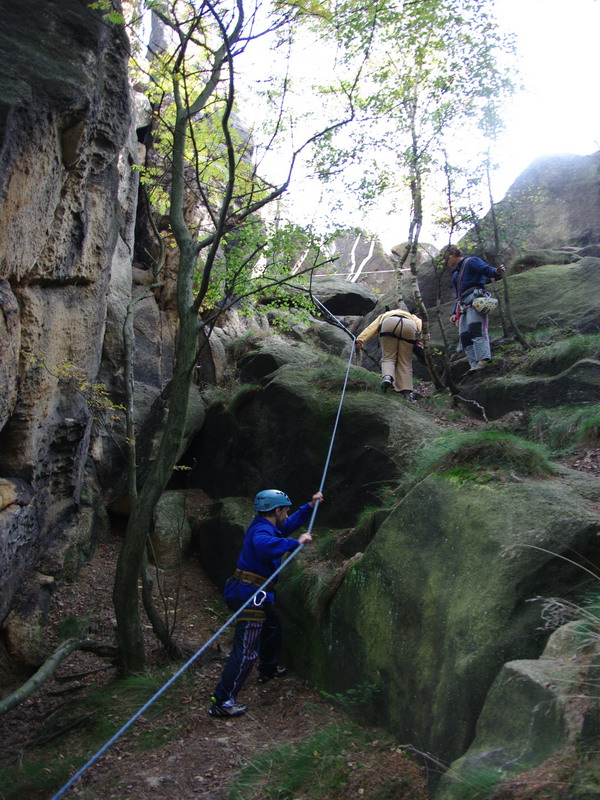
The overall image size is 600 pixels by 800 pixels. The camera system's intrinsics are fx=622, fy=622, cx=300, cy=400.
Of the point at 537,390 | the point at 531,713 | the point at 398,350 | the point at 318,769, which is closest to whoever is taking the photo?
the point at 531,713

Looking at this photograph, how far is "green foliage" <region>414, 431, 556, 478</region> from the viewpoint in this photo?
5809 mm

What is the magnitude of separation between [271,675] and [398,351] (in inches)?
230

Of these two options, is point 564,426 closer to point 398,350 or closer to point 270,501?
point 398,350

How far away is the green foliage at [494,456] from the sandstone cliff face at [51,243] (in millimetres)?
5026

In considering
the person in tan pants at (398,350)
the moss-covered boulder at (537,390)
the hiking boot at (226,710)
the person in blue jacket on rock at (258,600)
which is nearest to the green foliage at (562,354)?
the moss-covered boulder at (537,390)

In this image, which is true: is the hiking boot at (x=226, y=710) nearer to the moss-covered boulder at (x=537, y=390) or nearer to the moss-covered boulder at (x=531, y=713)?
the moss-covered boulder at (x=531, y=713)

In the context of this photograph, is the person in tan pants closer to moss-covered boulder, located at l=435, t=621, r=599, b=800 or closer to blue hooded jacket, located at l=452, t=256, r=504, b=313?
blue hooded jacket, located at l=452, t=256, r=504, b=313

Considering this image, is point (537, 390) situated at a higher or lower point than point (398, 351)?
lower

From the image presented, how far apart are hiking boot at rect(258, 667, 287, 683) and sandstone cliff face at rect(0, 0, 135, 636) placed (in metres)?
3.36

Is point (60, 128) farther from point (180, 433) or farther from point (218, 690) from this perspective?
point (218, 690)

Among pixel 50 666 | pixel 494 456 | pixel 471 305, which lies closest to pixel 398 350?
pixel 471 305

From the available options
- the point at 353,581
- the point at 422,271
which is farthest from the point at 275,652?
the point at 422,271

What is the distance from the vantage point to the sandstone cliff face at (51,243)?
22.6 feet

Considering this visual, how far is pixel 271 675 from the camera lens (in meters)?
7.19
